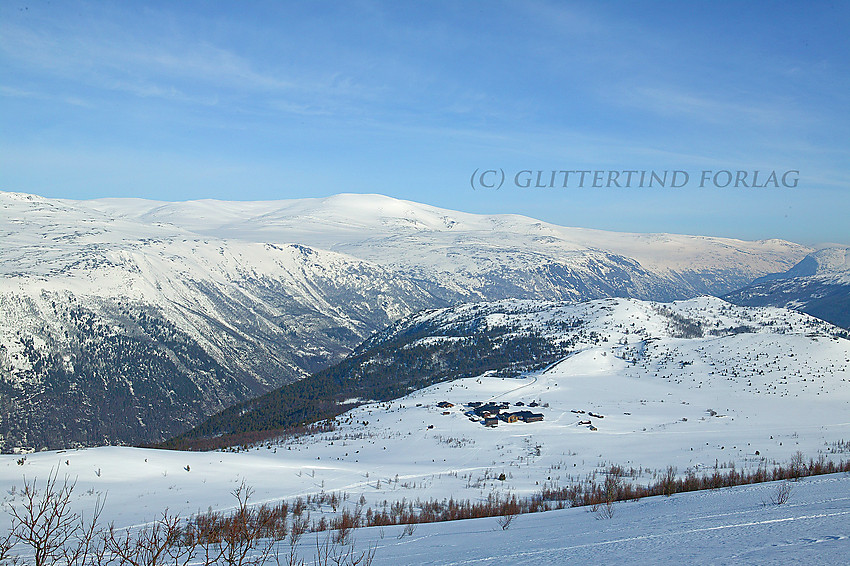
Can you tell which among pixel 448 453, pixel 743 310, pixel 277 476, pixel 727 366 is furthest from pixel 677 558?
pixel 743 310

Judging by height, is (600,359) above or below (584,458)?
above

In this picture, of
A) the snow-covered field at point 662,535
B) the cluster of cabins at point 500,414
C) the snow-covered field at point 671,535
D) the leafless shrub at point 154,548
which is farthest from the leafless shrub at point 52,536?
the cluster of cabins at point 500,414

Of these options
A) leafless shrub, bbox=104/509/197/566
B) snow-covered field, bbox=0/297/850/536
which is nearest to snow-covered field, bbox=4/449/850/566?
leafless shrub, bbox=104/509/197/566

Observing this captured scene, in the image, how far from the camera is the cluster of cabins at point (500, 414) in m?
52.9

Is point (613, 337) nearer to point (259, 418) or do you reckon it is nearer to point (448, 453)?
point (259, 418)

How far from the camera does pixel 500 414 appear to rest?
5516 centimetres

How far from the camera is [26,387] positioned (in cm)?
18162

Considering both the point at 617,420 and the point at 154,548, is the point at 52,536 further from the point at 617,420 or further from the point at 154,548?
the point at 617,420

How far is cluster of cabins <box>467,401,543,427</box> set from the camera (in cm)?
5294

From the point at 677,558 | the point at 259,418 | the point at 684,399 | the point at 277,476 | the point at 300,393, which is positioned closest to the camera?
the point at 677,558

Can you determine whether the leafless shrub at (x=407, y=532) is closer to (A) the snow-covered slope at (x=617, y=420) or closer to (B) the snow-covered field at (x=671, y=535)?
(B) the snow-covered field at (x=671, y=535)

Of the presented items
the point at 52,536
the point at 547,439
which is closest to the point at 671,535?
the point at 52,536

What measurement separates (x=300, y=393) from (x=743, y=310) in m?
150

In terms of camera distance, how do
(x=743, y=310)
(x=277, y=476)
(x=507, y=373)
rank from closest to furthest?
(x=277, y=476) < (x=507, y=373) < (x=743, y=310)
